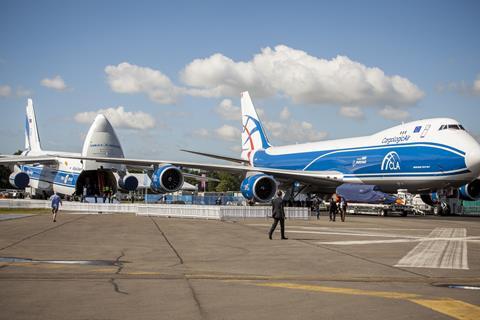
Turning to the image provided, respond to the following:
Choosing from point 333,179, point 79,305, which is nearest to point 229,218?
point 333,179

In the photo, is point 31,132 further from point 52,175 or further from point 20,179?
point 52,175

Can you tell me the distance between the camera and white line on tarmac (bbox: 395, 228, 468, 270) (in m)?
11.8

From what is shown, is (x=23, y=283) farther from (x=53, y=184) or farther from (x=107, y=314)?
(x=53, y=184)

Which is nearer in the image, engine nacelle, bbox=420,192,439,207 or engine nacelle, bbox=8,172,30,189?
engine nacelle, bbox=420,192,439,207

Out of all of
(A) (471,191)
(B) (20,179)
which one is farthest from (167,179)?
(B) (20,179)

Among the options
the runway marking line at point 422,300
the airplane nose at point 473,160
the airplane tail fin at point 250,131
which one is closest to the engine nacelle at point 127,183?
the airplane tail fin at point 250,131

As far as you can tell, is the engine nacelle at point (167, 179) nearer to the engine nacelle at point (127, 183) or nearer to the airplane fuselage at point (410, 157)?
the airplane fuselage at point (410, 157)

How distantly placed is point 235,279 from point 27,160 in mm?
40981

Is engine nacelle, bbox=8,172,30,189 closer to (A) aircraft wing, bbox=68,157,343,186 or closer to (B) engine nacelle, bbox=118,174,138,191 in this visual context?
(B) engine nacelle, bbox=118,174,138,191

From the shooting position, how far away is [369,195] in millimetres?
38750

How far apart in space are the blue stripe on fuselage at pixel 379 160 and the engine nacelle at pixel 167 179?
10354mm

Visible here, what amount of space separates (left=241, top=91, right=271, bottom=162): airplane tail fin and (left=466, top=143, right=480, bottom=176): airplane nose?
2351 centimetres

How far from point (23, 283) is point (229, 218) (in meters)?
21.7

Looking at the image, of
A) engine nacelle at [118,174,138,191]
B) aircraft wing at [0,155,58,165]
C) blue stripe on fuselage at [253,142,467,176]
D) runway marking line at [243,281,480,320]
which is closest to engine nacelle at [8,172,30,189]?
aircraft wing at [0,155,58,165]
